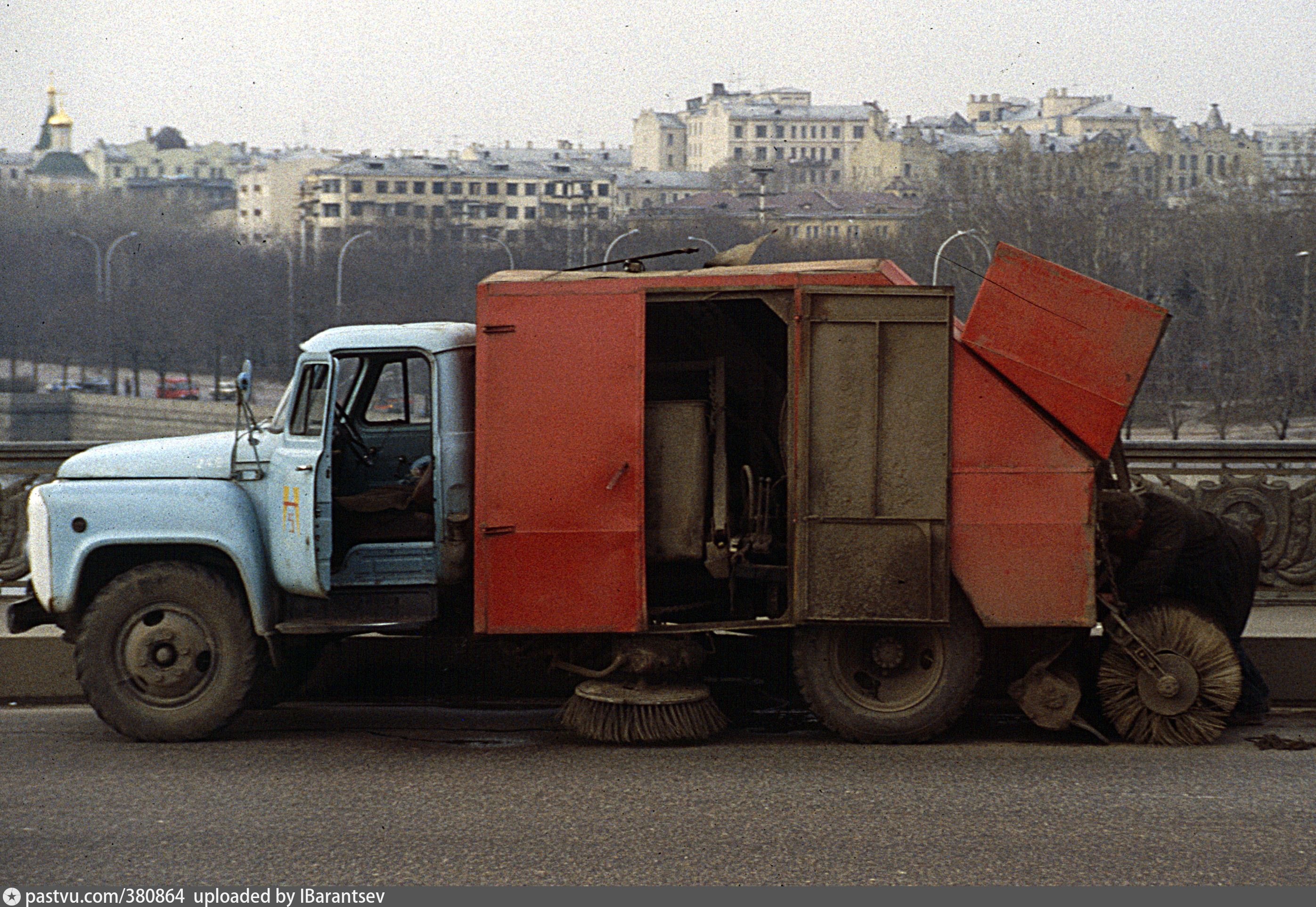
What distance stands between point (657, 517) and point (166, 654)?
2.60 m

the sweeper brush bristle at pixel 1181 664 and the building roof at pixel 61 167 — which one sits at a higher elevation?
the building roof at pixel 61 167

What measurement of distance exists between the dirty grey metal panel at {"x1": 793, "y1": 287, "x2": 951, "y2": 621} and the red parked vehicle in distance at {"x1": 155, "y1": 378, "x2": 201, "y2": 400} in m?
64.9

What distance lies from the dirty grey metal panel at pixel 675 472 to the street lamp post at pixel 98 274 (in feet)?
246

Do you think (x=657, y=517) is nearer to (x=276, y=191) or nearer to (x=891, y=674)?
(x=891, y=674)

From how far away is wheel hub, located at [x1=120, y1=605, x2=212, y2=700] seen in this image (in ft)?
25.9

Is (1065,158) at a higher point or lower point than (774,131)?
lower

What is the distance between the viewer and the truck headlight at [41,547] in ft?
26.0

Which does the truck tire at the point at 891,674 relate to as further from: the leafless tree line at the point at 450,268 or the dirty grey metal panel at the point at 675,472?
the leafless tree line at the point at 450,268

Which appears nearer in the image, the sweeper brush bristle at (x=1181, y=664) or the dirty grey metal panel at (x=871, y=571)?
the dirty grey metal panel at (x=871, y=571)

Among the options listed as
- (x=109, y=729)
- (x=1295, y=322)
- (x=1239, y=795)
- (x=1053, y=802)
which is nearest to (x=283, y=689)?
(x=109, y=729)

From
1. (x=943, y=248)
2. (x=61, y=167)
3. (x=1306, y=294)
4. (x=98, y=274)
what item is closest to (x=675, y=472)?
(x=943, y=248)

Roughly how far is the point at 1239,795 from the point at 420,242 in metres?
92.6

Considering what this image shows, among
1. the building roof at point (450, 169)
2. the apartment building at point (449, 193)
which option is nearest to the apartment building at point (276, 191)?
the apartment building at point (449, 193)

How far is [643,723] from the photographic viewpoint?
7.86 m
